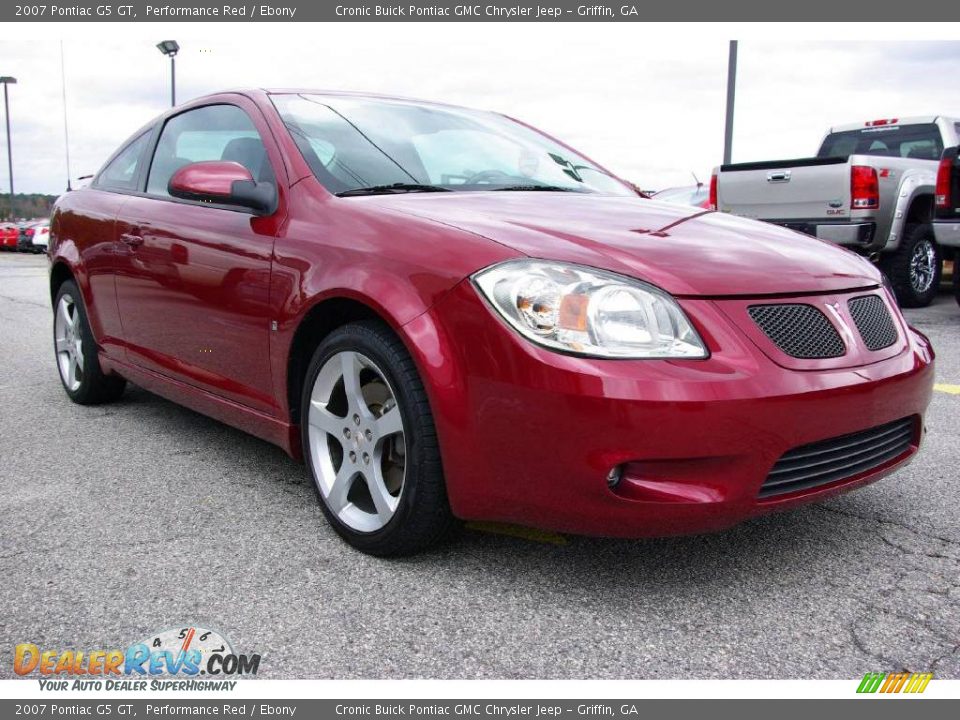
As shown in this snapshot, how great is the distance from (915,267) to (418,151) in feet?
23.1

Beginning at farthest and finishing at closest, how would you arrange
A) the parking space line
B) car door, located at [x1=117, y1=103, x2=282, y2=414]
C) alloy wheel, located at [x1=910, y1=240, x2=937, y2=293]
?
alloy wheel, located at [x1=910, y1=240, x2=937, y2=293] < car door, located at [x1=117, y1=103, x2=282, y2=414] < the parking space line

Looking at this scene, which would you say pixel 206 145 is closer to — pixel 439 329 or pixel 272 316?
pixel 272 316

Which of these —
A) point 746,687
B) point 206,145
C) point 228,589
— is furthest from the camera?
point 206,145

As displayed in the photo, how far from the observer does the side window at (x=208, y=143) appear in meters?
3.43

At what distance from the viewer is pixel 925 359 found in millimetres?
2820

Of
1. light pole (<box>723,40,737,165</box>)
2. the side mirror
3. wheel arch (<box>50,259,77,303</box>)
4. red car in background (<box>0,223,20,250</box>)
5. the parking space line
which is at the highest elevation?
light pole (<box>723,40,737,165</box>)

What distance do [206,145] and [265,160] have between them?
28.6 inches

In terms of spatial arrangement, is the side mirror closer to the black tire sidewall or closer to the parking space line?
the parking space line

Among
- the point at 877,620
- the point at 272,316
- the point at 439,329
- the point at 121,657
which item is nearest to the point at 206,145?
the point at 272,316

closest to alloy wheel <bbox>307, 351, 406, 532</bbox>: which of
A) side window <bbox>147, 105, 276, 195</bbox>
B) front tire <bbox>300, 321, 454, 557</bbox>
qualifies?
front tire <bbox>300, 321, 454, 557</bbox>

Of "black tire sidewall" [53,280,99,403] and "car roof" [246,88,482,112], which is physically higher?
"car roof" [246,88,482,112]

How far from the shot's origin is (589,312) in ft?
7.54

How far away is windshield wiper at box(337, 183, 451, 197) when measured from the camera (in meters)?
3.06

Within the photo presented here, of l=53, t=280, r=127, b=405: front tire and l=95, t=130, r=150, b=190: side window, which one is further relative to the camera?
l=53, t=280, r=127, b=405: front tire
